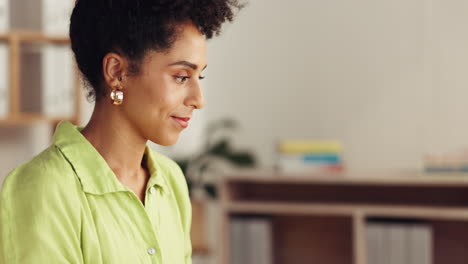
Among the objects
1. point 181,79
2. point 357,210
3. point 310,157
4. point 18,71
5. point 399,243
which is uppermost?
point 18,71

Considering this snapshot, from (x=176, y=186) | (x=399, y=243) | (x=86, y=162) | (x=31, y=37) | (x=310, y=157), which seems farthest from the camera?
(x=310, y=157)

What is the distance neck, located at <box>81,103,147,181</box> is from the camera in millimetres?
1159

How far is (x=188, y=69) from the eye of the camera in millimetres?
1137

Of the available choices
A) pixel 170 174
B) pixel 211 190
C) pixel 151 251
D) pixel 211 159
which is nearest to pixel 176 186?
pixel 170 174

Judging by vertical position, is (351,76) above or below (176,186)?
above

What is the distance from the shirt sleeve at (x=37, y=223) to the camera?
1.00 meters

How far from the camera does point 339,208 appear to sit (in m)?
3.11

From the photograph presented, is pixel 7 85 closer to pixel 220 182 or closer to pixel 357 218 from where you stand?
pixel 220 182

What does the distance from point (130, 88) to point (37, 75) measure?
1.79m

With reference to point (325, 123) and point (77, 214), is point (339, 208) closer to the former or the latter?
point (325, 123)

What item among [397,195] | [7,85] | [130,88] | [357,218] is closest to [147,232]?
[130,88]

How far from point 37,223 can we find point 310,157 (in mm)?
2292

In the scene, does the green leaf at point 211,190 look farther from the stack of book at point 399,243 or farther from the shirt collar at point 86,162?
the shirt collar at point 86,162

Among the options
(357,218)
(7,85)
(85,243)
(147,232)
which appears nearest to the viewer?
(85,243)
